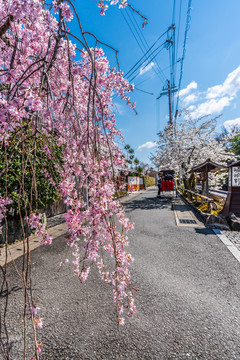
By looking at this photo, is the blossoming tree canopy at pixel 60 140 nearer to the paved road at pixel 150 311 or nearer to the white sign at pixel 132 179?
the paved road at pixel 150 311

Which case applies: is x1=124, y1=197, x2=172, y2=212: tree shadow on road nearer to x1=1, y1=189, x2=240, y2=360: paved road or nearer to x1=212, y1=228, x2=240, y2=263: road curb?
x1=212, y1=228, x2=240, y2=263: road curb

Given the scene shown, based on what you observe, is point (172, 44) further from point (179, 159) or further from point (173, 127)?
point (179, 159)

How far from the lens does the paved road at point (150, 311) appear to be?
6.29 feet

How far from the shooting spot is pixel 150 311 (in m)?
2.44

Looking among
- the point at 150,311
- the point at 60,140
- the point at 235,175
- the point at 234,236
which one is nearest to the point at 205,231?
the point at 234,236

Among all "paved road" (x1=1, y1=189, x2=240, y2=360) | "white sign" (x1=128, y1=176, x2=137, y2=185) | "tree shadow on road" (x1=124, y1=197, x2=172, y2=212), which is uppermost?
"white sign" (x1=128, y1=176, x2=137, y2=185)

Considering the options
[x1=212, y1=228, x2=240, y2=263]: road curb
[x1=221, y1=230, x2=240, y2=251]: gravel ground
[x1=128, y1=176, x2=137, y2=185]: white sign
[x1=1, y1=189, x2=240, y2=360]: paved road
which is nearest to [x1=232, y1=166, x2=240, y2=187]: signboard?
[x1=221, y1=230, x2=240, y2=251]: gravel ground

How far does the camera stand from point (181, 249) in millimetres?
4516

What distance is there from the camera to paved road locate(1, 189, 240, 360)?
1.92 m

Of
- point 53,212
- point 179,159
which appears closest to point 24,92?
point 53,212

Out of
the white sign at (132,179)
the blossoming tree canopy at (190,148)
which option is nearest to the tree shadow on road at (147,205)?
the blossoming tree canopy at (190,148)

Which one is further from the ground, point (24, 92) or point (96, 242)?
point (24, 92)

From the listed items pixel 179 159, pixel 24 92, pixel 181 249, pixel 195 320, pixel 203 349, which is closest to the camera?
pixel 24 92

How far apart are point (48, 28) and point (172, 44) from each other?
39.1 feet
